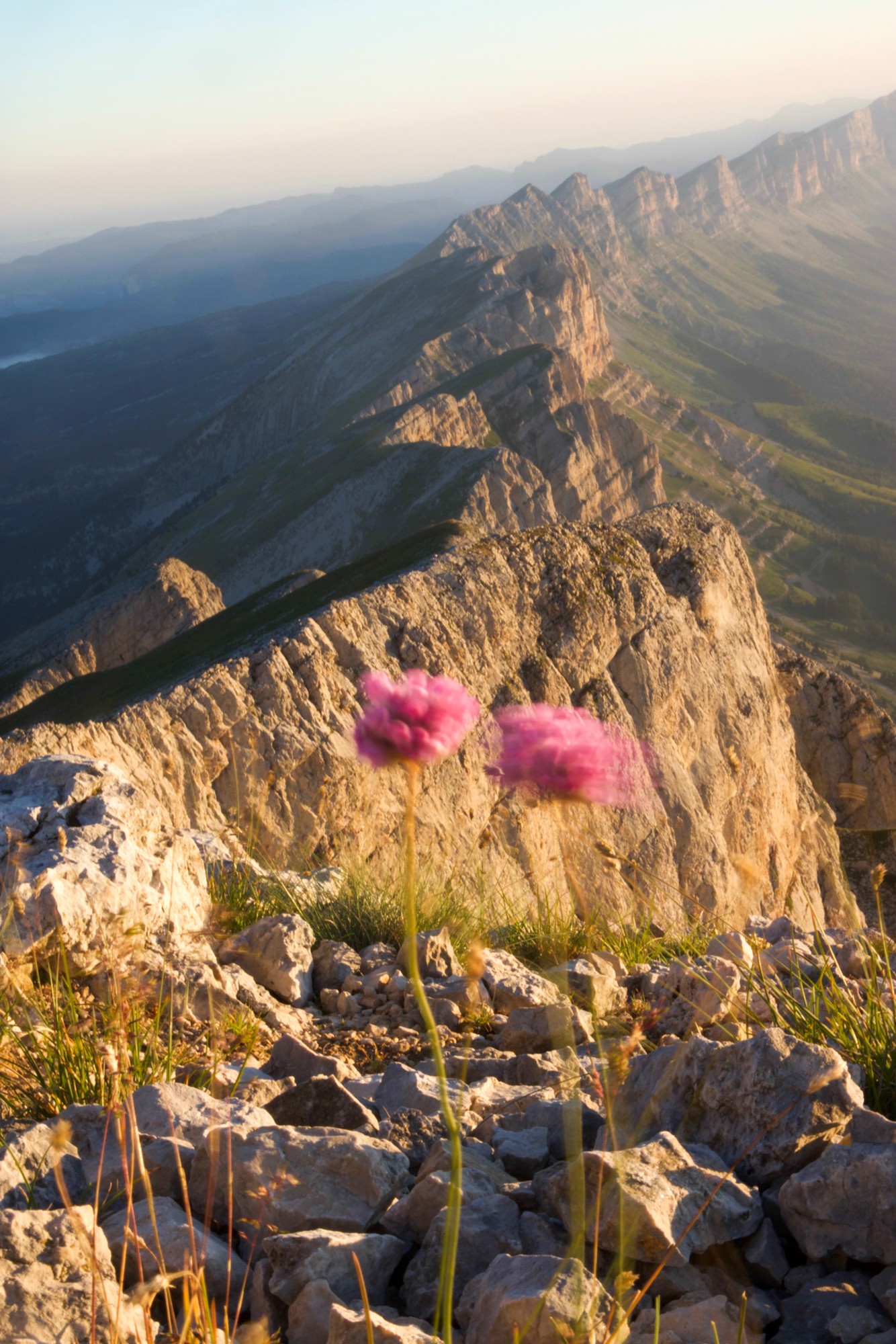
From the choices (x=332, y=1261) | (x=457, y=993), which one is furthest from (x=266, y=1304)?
(x=457, y=993)

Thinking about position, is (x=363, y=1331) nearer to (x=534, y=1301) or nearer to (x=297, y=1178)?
(x=534, y=1301)

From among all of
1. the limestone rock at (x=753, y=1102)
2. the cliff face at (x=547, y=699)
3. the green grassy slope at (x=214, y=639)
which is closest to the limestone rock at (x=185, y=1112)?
the limestone rock at (x=753, y=1102)

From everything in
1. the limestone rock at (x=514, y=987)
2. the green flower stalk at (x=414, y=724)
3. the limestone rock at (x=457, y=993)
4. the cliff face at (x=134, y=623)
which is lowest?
the cliff face at (x=134, y=623)

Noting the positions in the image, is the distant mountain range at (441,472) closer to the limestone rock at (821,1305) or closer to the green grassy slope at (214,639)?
the green grassy slope at (214,639)

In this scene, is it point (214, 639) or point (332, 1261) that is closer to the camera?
point (332, 1261)

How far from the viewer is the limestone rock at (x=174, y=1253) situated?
309cm

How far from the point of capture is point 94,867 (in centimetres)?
594

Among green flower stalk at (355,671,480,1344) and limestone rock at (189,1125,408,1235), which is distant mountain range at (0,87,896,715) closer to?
limestone rock at (189,1125,408,1235)

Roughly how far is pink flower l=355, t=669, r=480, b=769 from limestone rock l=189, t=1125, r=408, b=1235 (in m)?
1.81

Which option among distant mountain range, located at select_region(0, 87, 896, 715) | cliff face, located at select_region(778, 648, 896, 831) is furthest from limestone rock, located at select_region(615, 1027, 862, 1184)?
distant mountain range, located at select_region(0, 87, 896, 715)

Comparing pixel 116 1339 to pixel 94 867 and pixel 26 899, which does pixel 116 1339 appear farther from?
pixel 94 867

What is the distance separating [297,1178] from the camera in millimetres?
3508

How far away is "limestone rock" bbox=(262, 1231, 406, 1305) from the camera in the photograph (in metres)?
3.04

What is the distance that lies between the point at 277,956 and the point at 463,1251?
10.7 feet
